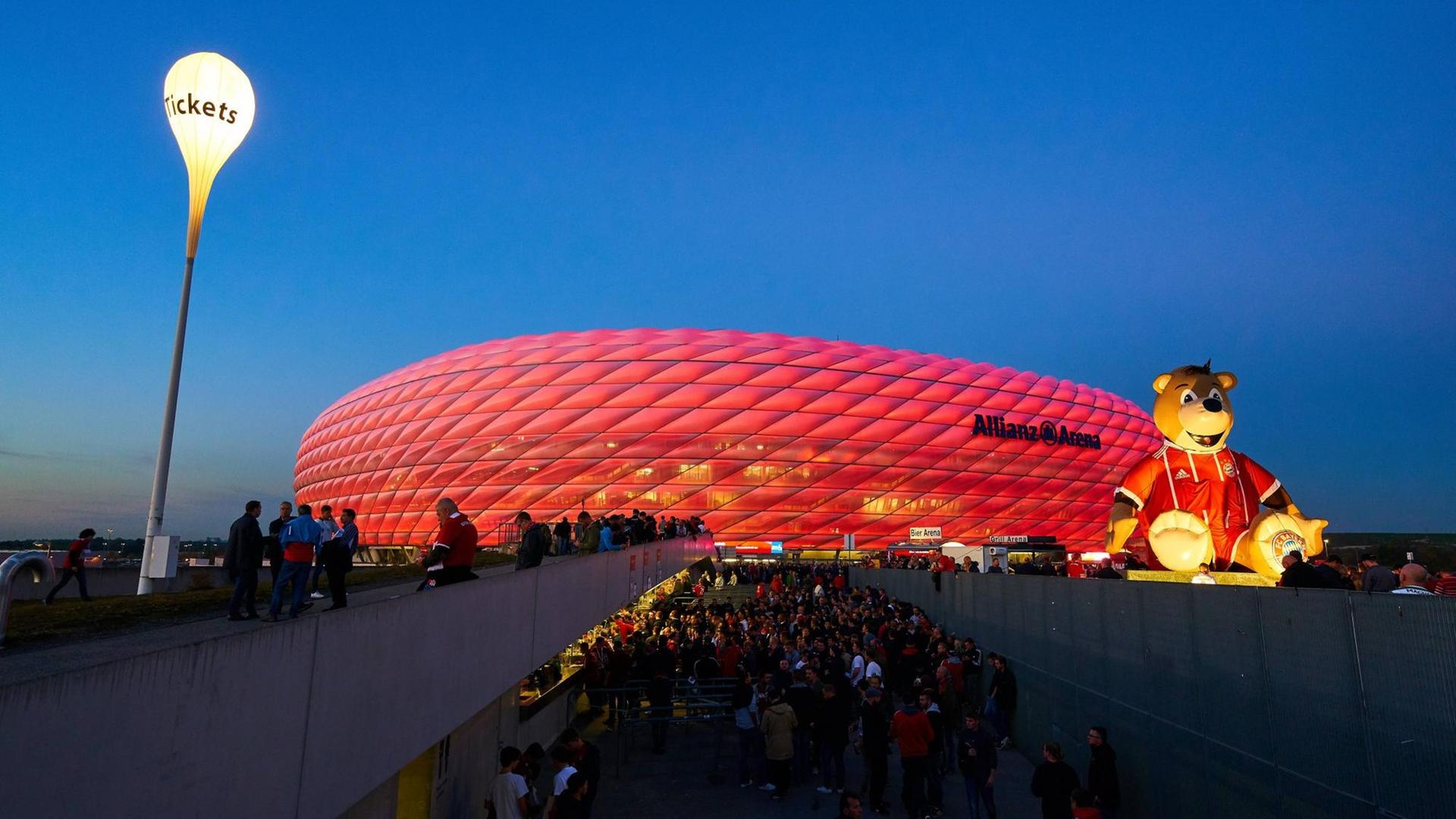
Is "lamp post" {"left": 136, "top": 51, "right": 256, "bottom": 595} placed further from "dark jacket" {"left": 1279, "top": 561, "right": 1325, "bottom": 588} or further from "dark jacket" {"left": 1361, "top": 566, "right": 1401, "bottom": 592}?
"dark jacket" {"left": 1361, "top": 566, "right": 1401, "bottom": 592}

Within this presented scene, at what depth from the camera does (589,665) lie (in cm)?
1392

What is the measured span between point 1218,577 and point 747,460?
136 feet

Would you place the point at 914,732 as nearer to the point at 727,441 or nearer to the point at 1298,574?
the point at 1298,574

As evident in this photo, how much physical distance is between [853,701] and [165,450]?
997 centimetres

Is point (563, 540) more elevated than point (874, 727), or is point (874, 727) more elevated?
point (563, 540)

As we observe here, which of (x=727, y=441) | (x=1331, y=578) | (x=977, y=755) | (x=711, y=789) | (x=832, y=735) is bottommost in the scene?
(x=711, y=789)

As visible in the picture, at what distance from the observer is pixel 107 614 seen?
5.81 meters

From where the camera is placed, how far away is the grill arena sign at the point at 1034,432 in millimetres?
55688

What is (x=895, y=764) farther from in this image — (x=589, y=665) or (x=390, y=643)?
(x=390, y=643)

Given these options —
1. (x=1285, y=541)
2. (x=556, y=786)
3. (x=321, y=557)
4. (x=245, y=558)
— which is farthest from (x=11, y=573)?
(x=1285, y=541)

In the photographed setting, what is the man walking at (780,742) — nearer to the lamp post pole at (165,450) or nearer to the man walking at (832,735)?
the man walking at (832,735)

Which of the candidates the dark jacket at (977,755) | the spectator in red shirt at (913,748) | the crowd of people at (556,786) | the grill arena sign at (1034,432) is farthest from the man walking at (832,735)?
the grill arena sign at (1034,432)

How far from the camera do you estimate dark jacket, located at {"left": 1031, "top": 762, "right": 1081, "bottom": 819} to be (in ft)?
23.9

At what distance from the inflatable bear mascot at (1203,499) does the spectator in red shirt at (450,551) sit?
9007 millimetres
